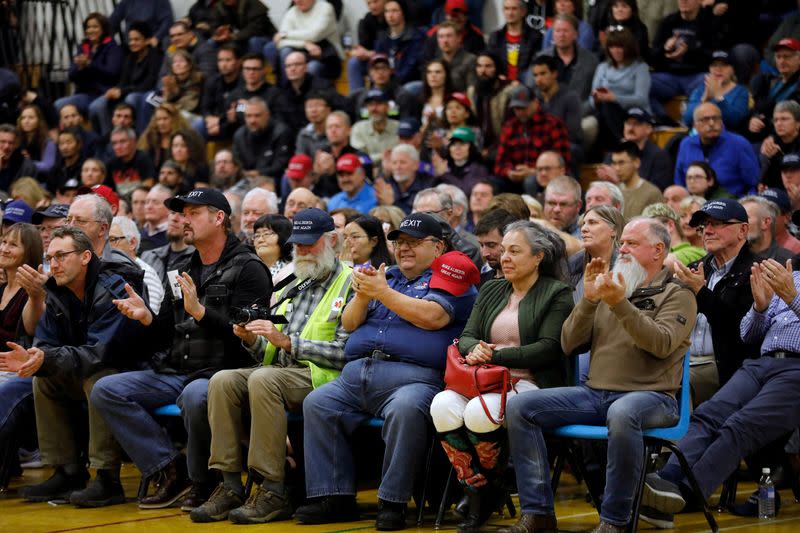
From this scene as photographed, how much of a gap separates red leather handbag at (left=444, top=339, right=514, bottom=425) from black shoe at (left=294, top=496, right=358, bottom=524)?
90cm

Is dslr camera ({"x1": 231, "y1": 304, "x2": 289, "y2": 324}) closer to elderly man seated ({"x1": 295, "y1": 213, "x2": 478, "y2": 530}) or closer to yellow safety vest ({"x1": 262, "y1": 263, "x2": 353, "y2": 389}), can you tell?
yellow safety vest ({"x1": 262, "y1": 263, "x2": 353, "y2": 389})

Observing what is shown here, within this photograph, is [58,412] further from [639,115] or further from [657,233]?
[639,115]

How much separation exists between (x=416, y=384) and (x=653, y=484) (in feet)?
4.11

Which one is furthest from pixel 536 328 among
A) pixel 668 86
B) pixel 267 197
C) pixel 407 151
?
pixel 668 86

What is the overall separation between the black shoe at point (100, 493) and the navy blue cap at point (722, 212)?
139 inches

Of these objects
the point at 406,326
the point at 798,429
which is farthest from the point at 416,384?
the point at 798,429

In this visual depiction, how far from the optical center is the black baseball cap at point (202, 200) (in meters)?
7.32

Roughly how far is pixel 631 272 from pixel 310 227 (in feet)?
5.92

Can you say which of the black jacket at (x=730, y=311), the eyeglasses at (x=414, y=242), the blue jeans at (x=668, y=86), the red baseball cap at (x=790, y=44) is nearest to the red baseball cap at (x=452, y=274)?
the eyeglasses at (x=414, y=242)

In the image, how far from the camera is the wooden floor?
639 centimetres

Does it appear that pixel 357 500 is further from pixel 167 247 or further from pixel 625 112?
pixel 625 112

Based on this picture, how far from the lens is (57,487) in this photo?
7535mm

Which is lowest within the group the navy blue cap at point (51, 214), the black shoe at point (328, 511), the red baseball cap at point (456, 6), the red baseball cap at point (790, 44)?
the black shoe at point (328, 511)

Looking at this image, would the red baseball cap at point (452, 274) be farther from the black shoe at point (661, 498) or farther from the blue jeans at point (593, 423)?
the black shoe at point (661, 498)
